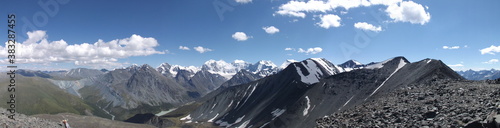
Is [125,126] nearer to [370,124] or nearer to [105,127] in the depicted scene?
[105,127]

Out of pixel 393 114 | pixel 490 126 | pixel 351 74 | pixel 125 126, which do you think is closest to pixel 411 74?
pixel 351 74

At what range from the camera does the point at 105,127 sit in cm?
18375

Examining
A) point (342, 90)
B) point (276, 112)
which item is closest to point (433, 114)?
point (342, 90)

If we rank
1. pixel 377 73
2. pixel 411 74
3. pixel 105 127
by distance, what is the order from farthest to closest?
pixel 105 127
pixel 377 73
pixel 411 74

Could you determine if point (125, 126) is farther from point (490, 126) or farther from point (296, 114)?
point (490, 126)

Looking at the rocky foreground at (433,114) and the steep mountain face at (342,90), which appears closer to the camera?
the rocky foreground at (433,114)

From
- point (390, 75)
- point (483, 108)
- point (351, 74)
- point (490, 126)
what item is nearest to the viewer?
point (490, 126)

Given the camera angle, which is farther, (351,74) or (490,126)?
(351,74)

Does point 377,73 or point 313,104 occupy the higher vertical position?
point 377,73

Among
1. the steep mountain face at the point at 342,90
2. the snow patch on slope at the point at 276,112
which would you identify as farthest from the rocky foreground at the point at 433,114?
the snow patch on slope at the point at 276,112

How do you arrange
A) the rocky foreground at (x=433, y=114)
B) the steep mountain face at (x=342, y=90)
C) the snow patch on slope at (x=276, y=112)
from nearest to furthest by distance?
the rocky foreground at (x=433, y=114) < the steep mountain face at (x=342, y=90) < the snow patch on slope at (x=276, y=112)

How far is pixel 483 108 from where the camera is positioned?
24656 mm

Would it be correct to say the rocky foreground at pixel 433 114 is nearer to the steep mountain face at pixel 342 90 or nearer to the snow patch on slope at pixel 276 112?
the steep mountain face at pixel 342 90

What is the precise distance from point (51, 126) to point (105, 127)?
148 m
